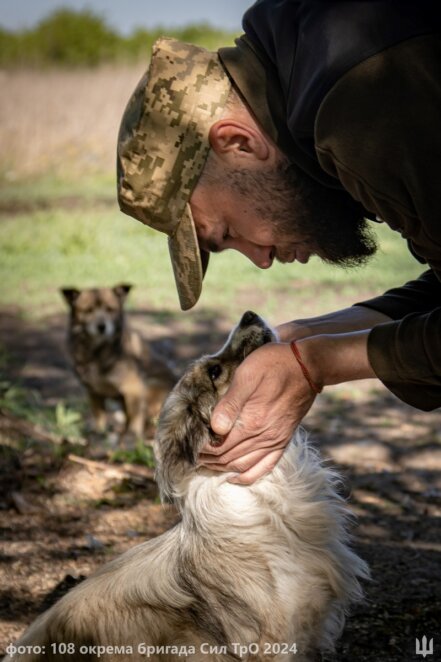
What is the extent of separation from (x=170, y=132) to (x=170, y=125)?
0.02 meters

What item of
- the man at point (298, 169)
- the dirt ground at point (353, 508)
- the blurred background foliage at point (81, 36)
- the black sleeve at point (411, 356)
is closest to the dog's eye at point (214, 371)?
the man at point (298, 169)

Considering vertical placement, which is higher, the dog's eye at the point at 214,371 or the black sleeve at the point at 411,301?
the black sleeve at the point at 411,301

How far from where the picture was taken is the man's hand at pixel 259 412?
287 centimetres

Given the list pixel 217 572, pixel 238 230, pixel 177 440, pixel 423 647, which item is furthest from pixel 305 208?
pixel 423 647

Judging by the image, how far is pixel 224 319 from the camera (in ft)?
29.3

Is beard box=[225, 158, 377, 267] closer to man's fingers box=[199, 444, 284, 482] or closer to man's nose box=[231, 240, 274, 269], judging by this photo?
man's nose box=[231, 240, 274, 269]

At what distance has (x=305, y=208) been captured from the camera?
287 centimetres

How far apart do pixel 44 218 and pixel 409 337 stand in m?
11.9

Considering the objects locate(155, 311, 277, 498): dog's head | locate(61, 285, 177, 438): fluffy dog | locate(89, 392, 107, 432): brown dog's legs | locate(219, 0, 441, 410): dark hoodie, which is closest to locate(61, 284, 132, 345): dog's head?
locate(61, 285, 177, 438): fluffy dog

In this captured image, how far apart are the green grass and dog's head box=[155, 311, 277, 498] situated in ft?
15.6

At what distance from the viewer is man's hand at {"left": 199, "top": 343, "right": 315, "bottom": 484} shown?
2.87m

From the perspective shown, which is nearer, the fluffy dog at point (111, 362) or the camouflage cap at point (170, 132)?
the camouflage cap at point (170, 132)

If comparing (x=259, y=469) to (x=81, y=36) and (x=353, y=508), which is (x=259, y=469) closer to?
(x=353, y=508)

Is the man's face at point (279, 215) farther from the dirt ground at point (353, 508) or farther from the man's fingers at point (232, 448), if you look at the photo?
the dirt ground at point (353, 508)
